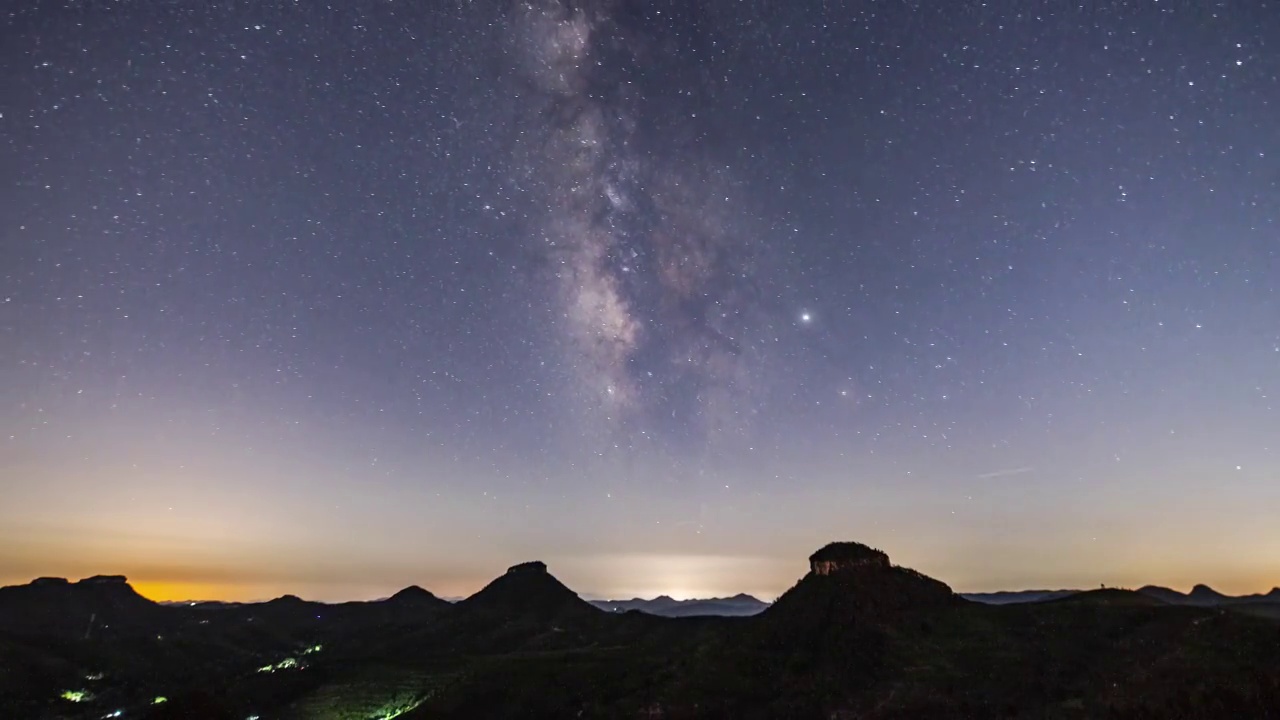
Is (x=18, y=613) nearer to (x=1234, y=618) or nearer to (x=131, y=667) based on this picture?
(x=131, y=667)

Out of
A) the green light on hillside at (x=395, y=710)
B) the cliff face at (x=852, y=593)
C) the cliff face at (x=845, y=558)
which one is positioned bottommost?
the green light on hillside at (x=395, y=710)

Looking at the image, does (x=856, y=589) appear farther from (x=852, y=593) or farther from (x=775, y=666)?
(x=775, y=666)

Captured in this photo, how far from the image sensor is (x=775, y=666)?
97875 mm

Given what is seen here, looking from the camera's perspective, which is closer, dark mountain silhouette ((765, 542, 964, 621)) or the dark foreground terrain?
the dark foreground terrain

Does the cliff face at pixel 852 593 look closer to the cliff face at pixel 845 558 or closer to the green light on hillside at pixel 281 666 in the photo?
the cliff face at pixel 845 558

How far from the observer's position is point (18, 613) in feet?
621

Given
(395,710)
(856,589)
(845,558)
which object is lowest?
(395,710)

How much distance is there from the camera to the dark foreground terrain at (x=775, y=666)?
70.2 meters

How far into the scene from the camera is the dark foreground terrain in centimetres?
7019

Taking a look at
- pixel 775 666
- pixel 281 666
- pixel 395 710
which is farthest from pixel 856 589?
pixel 281 666

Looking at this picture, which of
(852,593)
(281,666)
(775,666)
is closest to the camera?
(775,666)

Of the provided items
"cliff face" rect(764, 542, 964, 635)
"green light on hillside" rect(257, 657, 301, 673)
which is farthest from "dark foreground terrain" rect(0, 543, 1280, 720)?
"green light on hillside" rect(257, 657, 301, 673)

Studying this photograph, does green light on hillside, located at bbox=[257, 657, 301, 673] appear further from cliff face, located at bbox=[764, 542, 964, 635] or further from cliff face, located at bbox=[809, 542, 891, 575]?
cliff face, located at bbox=[809, 542, 891, 575]

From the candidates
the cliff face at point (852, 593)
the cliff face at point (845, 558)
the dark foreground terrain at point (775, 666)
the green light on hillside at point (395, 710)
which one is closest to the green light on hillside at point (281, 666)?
the dark foreground terrain at point (775, 666)
